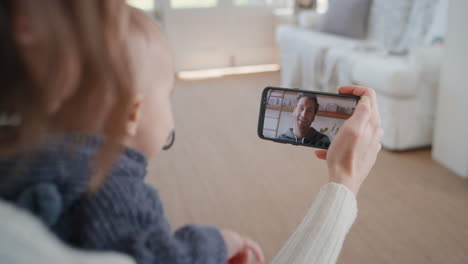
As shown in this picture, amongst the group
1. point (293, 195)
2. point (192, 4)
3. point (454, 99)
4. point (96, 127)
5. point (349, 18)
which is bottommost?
point (293, 195)

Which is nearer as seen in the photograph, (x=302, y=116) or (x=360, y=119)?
(x=360, y=119)

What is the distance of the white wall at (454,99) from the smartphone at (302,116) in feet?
3.82

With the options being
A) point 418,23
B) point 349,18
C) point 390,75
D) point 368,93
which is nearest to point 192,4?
point 349,18

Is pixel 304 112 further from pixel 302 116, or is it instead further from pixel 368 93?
pixel 368 93

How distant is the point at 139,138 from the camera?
49 centimetres

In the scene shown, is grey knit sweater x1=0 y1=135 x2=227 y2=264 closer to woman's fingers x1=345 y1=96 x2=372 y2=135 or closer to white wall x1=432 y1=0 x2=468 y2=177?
woman's fingers x1=345 y1=96 x2=372 y2=135

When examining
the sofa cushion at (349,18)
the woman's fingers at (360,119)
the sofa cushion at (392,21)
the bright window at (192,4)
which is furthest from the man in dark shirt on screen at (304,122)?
the bright window at (192,4)

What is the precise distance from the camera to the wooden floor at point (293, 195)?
4.77 ft

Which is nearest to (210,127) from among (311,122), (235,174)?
(235,174)

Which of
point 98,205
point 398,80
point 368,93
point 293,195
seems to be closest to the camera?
point 98,205

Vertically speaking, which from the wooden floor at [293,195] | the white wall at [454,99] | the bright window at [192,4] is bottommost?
the wooden floor at [293,195]

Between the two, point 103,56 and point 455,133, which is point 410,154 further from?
point 103,56

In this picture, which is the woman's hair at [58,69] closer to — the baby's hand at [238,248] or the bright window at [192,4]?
the baby's hand at [238,248]

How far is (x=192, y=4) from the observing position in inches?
162
